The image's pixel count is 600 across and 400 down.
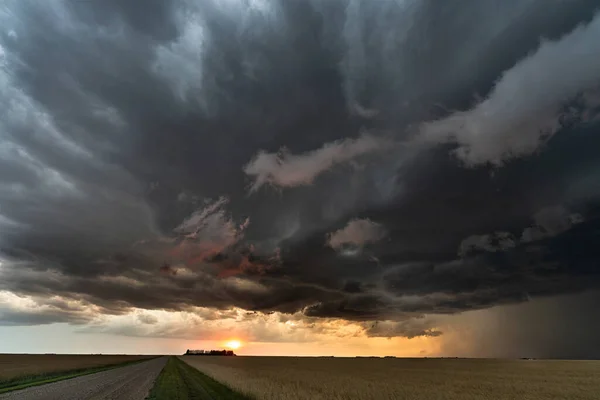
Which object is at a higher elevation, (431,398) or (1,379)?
(1,379)

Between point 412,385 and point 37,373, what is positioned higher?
point 37,373

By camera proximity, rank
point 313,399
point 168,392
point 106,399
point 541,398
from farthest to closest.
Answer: point 168,392 < point 541,398 < point 106,399 < point 313,399

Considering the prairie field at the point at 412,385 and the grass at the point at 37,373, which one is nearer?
the prairie field at the point at 412,385

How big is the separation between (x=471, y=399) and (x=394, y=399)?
557cm

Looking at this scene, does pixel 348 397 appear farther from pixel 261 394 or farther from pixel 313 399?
pixel 261 394

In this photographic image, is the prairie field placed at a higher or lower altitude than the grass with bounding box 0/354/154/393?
lower

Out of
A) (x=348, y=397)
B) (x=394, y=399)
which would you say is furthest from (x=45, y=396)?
(x=394, y=399)

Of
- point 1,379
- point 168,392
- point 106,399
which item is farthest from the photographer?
point 1,379

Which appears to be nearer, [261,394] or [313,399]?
[313,399]

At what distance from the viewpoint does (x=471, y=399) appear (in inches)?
1160

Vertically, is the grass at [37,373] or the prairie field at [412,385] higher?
the grass at [37,373]

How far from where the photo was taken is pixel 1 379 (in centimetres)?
5359

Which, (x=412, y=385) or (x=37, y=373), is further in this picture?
(x=37, y=373)

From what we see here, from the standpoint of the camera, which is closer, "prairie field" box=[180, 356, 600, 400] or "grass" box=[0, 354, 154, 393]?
"prairie field" box=[180, 356, 600, 400]
